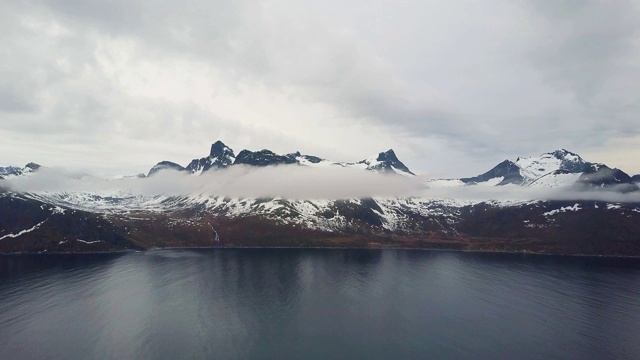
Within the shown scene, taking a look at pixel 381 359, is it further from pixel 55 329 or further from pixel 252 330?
pixel 55 329

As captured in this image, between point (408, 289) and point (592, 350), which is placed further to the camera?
point (408, 289)

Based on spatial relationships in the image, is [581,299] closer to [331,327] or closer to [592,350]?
[592,350]

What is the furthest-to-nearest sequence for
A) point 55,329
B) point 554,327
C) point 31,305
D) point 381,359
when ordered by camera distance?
1. point 31,305
2. point 554,327
3. point 55,329
4. point 381,359

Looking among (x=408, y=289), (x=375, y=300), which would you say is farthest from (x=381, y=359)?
(x=408, y=289)

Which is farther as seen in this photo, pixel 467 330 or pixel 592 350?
pixel 467 330

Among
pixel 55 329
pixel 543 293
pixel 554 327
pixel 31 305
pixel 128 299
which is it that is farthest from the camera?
pixel 543 293

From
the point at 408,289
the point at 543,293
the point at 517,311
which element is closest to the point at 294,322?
the point at 408,289
